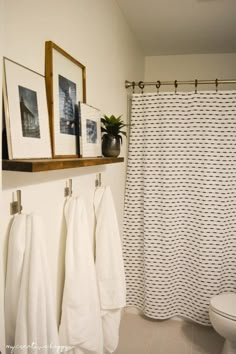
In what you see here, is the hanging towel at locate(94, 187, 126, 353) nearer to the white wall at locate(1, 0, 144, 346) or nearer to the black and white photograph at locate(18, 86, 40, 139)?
the white wall at locate(1, 0, 144, 346)

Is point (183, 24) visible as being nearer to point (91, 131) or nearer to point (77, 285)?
point (91, 131)

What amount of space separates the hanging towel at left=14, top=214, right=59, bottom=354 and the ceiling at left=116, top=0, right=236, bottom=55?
1731 mm

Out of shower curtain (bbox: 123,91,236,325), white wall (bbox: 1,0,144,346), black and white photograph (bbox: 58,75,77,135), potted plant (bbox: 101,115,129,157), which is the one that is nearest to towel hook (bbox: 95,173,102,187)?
white wall (bbox: 1,0,144,346)

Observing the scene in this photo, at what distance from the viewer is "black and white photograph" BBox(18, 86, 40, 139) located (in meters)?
0.89

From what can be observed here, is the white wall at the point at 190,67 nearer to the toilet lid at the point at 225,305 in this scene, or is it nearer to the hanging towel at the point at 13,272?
the toilet lid at the point at 225,305

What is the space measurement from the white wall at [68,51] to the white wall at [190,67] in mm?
918

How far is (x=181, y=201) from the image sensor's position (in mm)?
2295

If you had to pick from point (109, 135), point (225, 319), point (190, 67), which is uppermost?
point (190, 67)

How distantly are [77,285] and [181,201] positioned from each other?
1294 mm

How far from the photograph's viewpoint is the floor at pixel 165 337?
6.86 feet

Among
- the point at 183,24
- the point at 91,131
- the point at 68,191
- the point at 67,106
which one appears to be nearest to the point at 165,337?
the point at 68,191

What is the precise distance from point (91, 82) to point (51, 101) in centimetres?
55

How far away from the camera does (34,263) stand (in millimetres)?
911

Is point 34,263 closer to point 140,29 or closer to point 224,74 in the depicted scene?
point 140,29
